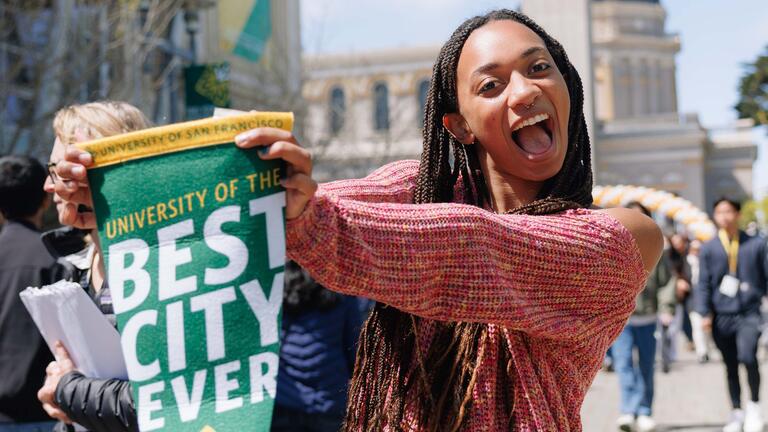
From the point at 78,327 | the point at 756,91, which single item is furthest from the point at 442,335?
the point at 756,91

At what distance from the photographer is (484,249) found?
1750mm

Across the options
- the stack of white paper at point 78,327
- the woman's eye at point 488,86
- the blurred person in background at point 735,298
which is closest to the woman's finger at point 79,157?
the woman's eye at point 488,86

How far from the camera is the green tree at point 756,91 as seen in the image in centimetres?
6056

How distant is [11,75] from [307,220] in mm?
12567

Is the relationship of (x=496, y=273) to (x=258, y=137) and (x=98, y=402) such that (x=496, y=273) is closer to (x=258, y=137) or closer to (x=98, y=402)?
(x=258, y=137)

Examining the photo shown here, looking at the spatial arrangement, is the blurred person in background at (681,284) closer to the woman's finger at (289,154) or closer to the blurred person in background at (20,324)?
the blurred person in background at (20,324)

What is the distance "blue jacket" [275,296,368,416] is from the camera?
4500mm

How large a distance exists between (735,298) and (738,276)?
239 millimetres

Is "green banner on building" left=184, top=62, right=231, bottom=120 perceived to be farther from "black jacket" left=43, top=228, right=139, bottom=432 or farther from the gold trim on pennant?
the gold trim on pennant

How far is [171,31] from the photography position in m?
20.9

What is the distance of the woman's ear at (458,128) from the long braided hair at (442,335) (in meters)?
0.01

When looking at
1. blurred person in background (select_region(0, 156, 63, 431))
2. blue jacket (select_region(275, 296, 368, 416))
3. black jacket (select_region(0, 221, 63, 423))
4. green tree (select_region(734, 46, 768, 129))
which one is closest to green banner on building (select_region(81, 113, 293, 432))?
blurred person in background (select_region(0, 156, 63, 431))

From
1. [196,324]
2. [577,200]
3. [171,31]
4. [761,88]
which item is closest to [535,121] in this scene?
[577,200]

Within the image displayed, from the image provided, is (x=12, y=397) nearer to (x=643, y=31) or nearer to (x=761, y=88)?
(x=761, y=88)
